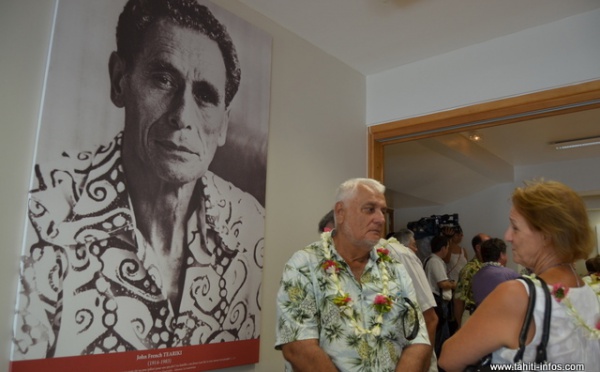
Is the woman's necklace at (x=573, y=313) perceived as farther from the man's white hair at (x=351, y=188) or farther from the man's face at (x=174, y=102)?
the man's face at (x=174, y=102)

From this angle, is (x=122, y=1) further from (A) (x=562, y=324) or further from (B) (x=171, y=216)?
(A) (x=562, y=324)

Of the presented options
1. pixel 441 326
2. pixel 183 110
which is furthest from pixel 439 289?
pixel 183 110

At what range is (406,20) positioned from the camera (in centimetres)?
295

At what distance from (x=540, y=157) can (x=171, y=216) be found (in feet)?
19.0

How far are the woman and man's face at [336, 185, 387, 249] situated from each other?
0.72 m

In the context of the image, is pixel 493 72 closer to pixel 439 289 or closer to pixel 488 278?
pixel 488 278

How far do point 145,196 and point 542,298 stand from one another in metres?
1.63

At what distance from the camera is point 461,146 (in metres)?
5.52

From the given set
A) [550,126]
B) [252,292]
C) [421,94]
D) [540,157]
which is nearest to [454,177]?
[540,157]

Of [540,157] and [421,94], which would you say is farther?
[540,157]

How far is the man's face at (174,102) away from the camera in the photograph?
2080 millimetres

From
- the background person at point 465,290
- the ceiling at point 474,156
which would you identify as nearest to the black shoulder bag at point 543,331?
the background person at point 465,290

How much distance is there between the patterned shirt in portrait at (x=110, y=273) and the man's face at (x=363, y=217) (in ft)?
2.17

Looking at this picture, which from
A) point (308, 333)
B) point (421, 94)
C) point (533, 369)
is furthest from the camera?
point (421, 94)
